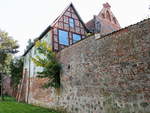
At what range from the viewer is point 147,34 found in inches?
258

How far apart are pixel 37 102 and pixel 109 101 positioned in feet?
35.4

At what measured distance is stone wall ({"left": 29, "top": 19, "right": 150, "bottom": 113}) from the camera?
6672mm

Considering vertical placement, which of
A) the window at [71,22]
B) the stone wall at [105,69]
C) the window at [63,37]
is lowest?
the stone wall at [105,69]

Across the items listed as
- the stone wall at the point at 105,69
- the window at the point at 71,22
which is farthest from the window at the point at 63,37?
the stone wall at the point at 105,69

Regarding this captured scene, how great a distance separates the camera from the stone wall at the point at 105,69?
6.67 metres

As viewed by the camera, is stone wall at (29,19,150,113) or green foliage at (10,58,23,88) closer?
stone wall at (29,19,150,113)

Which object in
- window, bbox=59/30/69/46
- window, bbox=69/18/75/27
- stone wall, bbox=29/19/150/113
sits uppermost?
window, bbox=69/18/75/27

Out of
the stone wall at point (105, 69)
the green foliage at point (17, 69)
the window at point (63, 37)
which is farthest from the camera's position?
the green foliage at point (17, 69)

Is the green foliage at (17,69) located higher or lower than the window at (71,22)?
lower

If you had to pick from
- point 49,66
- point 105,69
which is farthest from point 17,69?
point 105,69

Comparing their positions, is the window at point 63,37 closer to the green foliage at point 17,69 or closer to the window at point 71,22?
the window at point 71,22

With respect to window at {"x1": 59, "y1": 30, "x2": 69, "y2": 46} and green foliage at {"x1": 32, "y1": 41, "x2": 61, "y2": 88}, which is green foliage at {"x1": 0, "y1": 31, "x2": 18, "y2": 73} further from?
green foliage at {"x1": 32, "y1": 41, "x2": 61, "y2": 88}

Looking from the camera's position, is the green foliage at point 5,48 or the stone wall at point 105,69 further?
the green foliage at point 5,48

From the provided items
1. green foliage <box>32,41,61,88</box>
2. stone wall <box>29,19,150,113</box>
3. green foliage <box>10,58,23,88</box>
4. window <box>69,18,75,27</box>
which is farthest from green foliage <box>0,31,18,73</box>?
stone wall <box>29,19,150,113</box>
